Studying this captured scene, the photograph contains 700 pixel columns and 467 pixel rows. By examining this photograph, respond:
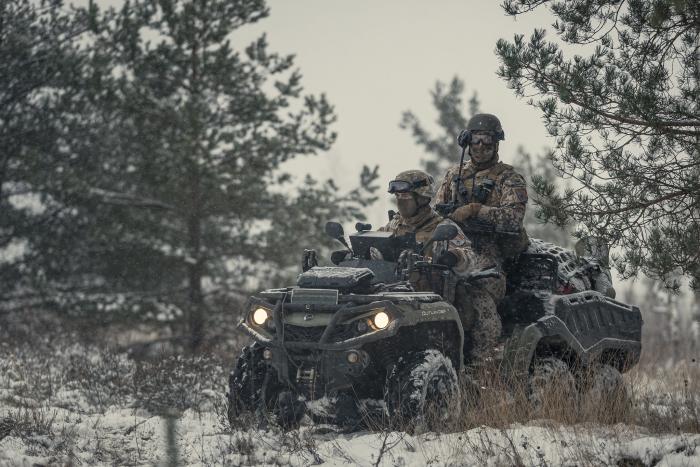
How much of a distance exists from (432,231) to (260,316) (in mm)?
2018

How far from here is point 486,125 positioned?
9.55 meters

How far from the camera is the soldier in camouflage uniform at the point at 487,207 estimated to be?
8.55 metres

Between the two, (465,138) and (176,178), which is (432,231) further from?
(176,178)

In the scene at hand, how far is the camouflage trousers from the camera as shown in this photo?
8.52 m

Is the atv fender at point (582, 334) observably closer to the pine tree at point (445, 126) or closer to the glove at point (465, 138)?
the glove at point (465, 138)

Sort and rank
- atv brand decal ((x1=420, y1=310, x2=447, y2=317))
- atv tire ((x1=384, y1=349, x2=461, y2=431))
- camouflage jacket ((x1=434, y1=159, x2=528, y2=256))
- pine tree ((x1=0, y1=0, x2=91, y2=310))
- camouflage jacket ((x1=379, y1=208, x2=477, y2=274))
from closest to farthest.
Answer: atv tire ((x1=384, y1=349, x2=461, y2=431)) → atv brand decal ((x1=420, y1=310, x2=447, y2=317)) → camouflage jacket ((x1=379, y1=208, x2=477, y2=274)) → camouflage jacket ((x1=434, y1=159, x2=528, y2=256)) → pine tree ((x1=0, y1=0, x2=91, y2=310))

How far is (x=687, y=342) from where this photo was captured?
27.6 m

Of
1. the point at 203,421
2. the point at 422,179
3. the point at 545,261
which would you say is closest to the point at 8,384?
the point at 203,421

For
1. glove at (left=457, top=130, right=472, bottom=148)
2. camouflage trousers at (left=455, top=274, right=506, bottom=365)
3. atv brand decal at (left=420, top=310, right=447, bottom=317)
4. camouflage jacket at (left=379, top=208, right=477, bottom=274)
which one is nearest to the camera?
atv brand decal at (left=420, top=310, right=447, bottom=317)

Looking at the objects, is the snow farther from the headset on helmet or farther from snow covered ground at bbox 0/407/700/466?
the headset on helmet

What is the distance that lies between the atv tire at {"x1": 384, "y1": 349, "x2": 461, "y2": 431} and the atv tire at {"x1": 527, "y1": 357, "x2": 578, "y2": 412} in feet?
2.81

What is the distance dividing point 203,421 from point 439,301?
2.61 metres

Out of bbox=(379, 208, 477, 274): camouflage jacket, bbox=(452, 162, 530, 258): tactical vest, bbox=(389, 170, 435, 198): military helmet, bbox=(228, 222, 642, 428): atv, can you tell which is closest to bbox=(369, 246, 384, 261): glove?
bbox=(228, 222, 642, 428): atv

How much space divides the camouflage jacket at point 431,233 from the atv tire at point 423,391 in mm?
1039
